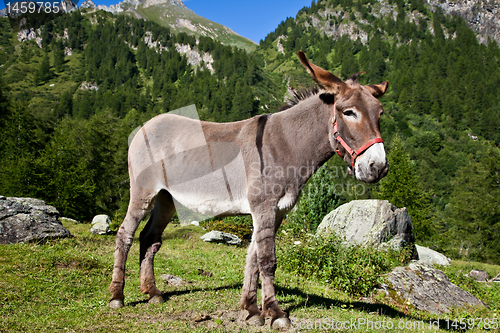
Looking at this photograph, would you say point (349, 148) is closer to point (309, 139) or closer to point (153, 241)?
point (309, 139)

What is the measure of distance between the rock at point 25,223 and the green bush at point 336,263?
721 centimetres

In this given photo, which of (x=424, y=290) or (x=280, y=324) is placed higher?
(x=280, y=324)

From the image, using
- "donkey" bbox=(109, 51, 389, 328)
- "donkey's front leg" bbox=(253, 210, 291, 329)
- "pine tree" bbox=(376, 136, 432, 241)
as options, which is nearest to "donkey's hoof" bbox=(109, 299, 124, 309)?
"donkey" bbox=(109, 51, 389, 328)

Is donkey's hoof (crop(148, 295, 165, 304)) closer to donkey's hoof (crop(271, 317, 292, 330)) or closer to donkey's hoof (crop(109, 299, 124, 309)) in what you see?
donkey's hoof (crop(109, 299, 124, 309))

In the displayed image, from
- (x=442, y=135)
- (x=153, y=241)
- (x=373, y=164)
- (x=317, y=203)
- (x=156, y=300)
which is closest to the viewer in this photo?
(x=373, y=164)

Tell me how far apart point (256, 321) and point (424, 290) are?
637cm

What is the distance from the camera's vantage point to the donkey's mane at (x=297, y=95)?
4.44m

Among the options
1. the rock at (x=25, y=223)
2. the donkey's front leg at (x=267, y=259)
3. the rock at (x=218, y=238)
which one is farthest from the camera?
the rock at (x=218, y=238)

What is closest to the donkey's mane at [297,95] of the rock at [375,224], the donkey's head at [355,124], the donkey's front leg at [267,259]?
the donkey's head at [355,124]

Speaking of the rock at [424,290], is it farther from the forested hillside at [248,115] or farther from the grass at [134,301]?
the forested hillside at [248,115]

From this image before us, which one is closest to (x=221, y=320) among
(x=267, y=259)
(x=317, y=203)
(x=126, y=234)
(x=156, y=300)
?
(x=267, y=259)

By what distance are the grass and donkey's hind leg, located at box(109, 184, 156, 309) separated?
1.11ft

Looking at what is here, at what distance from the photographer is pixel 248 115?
110438 mm

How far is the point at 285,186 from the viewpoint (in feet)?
12.7
